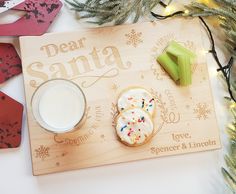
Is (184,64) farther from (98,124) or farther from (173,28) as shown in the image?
(98,124)

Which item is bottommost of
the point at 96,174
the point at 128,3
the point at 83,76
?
the point at 96,174

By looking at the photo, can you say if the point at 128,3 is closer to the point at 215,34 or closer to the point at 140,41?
the point at 140,41

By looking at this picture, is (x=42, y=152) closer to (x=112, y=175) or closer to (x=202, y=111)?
(x=112, y=175)

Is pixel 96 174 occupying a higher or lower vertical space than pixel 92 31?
lower

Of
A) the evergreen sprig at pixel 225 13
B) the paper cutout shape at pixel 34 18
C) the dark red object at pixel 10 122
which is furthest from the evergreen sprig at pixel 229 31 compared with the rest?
the dark red object at pixel 10 122

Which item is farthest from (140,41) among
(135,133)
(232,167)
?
(232,167)

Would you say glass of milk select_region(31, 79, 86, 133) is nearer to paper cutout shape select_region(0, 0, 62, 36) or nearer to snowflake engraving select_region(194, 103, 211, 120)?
paper cutout shape select_region(0, 0, 62, 36)

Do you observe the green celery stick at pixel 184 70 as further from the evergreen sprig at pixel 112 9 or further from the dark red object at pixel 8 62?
the dark red object at pixel 8 62
